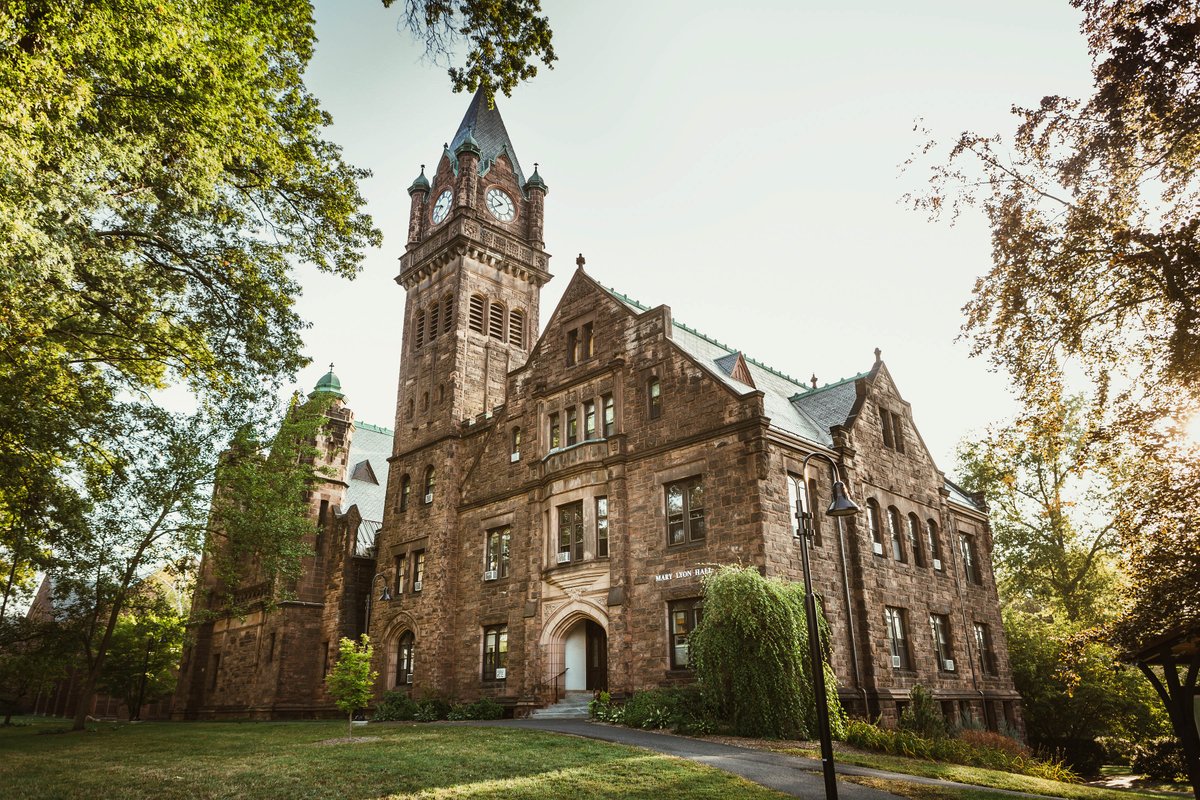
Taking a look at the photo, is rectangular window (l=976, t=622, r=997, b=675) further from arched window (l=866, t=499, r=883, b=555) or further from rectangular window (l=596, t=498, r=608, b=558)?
rectangular window (l=596, t=498, r=608, b=558)

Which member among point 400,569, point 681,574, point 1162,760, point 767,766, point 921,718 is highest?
point 400,569

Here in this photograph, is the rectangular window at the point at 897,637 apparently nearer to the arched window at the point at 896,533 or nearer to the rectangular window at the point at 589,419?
the arched window at the point at 896,533

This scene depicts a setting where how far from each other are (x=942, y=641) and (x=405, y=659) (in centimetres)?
2102

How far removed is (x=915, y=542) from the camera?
27859mm

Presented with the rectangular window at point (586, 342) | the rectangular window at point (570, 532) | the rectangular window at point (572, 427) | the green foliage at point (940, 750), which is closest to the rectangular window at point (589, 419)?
the rectangular window at point (572, 427)

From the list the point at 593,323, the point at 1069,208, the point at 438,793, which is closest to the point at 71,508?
the point at 438,793

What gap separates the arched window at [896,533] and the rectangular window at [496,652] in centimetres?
1406

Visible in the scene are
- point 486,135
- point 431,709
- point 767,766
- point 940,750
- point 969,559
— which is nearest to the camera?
point 767,766

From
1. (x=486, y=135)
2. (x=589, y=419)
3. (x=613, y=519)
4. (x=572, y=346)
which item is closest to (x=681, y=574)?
(x=613, y=519)

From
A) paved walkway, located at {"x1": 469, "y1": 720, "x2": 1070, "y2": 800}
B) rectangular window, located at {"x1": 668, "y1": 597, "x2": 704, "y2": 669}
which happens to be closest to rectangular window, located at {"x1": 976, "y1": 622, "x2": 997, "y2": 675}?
rectangular window, located at {"x1": 668, "y1": 597, "x2": 704, "y2": 669}

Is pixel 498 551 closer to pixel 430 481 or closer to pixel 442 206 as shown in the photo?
pixel 430 481

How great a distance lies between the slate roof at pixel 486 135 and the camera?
42.7 meters

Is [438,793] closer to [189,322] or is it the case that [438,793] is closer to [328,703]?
[189,322]

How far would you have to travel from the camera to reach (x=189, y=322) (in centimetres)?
1533
